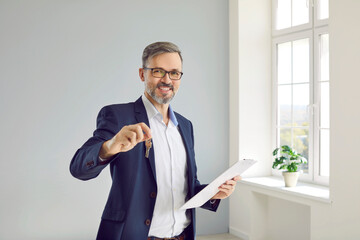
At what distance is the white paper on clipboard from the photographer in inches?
68.6

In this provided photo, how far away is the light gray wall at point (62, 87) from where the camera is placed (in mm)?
4020

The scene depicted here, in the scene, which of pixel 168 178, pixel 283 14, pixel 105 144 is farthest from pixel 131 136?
pixel 283 14

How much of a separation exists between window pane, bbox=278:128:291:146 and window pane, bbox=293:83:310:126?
17cm

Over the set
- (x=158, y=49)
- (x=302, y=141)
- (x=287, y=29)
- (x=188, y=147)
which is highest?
(x=287, y=29)

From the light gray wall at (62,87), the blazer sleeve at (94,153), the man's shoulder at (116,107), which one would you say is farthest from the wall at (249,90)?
the blazer sleeve at (94,153)

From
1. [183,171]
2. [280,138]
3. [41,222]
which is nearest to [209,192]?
[183,171]

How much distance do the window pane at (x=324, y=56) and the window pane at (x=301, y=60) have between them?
7.5 inches

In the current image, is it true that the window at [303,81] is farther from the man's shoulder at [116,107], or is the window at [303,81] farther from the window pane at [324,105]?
the man's shoulder at [116,107]

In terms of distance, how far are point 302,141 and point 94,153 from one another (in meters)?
3.29

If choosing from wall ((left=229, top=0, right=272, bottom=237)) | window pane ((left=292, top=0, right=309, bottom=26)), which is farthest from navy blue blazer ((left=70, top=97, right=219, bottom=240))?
window pane ((left=292, top=0, right=309, bottom=26))

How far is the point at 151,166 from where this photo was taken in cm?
176

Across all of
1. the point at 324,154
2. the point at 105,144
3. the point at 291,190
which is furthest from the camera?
the point at 324,154

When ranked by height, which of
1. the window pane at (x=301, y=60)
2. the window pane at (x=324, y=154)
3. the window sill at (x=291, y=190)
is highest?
the window pane at (x=301, y=60)

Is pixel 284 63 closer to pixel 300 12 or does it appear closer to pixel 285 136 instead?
pixel 300 12
